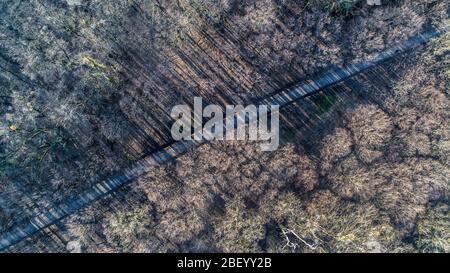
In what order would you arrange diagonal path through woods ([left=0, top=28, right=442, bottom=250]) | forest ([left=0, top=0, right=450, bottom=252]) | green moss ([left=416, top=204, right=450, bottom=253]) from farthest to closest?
diagonal path through woods ([left=0, top=28, right=442, bottom=250]) < forest ([left=0, top=0, right=450, bottom=252]) < green moss ([left=416, top=204, right=450, bottom=253])

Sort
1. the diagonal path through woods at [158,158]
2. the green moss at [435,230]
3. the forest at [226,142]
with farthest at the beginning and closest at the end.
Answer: the diagonal path through woods at [158,158], the forest at [226,142], the green moss at [435,230]

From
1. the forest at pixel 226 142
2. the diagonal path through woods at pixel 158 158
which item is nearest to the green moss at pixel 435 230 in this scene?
the forest at pixel 226 142

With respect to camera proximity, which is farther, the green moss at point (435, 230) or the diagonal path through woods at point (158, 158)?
the diagonal path through woods at point (158, 158)

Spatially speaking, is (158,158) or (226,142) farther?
(158,158)

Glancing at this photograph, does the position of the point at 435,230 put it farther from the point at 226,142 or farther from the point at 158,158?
the point at 158,158

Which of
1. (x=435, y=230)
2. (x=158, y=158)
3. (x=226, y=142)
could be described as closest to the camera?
(x=435, y=230)

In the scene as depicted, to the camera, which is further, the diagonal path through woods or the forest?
the diagonal path through woods

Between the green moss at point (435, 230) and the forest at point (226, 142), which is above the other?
the forest at point (226, 142)

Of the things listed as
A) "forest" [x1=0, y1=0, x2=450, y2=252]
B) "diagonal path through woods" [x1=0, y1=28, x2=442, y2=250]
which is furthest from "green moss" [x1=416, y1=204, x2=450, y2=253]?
"diagonal path through woods" [x1=0, y1=28, x2=442, y2=250]

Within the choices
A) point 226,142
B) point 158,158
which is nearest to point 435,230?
point 226,142

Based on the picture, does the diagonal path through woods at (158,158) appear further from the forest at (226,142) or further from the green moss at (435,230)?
the green moss at (435,230)

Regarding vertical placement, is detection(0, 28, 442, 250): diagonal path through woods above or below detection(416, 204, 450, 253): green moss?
above

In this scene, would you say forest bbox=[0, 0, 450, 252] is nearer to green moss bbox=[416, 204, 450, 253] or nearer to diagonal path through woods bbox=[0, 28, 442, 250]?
green moss bbox=[416, 204, 450, 253]
